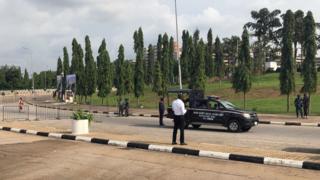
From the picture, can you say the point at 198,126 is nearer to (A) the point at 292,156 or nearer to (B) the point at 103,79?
(A) the point at 292,156

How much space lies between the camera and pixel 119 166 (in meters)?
12.9

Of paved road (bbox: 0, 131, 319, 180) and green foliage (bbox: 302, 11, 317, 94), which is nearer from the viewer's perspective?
paved road (bbox: 0, 131, 319, 180)

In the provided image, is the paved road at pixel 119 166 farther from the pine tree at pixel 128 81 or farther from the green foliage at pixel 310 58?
the pine tree at pixel 128 81

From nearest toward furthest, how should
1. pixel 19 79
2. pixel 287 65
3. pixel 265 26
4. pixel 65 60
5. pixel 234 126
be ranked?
pixel 234 126 → pixel 287 65 → pixel 65 60 → pixel 265 26 → pixel 19 79

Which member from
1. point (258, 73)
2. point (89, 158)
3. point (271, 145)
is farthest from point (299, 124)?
point (258, 73)

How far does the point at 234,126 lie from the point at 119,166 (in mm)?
13356

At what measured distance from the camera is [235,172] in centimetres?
1184

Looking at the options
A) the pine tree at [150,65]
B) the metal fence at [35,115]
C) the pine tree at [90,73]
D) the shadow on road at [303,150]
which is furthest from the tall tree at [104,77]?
the shadow on road at [303,150]

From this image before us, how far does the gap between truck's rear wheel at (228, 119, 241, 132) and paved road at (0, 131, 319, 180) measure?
32.0ft

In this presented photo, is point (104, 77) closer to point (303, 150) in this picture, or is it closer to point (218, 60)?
point (218, 60)

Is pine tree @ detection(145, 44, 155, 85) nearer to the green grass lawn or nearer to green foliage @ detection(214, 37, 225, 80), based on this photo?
the green grass lawn

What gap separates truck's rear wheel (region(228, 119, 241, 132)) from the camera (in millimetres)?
25344

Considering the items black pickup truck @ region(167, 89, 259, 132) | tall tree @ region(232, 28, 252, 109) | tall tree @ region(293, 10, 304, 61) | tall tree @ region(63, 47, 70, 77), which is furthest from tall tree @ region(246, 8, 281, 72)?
black pickup truck @ region(167, 89, 259, 132)

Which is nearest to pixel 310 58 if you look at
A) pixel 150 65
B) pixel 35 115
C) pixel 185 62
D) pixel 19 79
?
pixel 35 115
